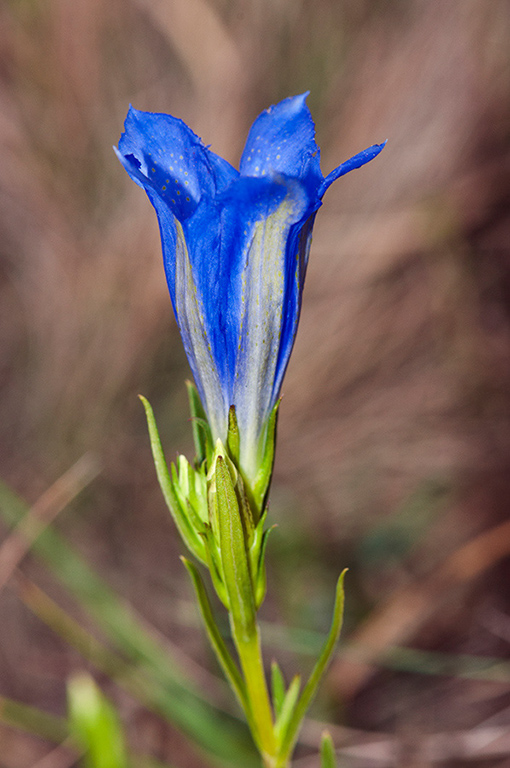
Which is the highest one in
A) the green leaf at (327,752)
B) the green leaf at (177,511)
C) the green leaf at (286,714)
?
the green leaf at (177,511)

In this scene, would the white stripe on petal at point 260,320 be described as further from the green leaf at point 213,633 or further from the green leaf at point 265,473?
the green leaf at point 213,633

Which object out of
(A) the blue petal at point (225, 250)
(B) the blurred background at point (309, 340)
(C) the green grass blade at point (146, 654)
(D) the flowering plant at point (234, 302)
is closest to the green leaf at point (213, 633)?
(D) the flowering plant at point (234, 302)

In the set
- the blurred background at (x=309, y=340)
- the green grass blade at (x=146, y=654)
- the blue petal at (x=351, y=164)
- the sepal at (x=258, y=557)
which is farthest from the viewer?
the blurred background at (x=309, y=340)

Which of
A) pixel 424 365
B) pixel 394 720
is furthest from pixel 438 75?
pixel 394 720

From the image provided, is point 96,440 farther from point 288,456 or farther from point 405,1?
point 405,1

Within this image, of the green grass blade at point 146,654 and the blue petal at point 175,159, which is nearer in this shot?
→ the blue petal at point 175,159

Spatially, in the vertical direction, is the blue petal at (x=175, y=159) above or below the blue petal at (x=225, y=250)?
above

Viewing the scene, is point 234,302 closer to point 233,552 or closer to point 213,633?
point 233,552
